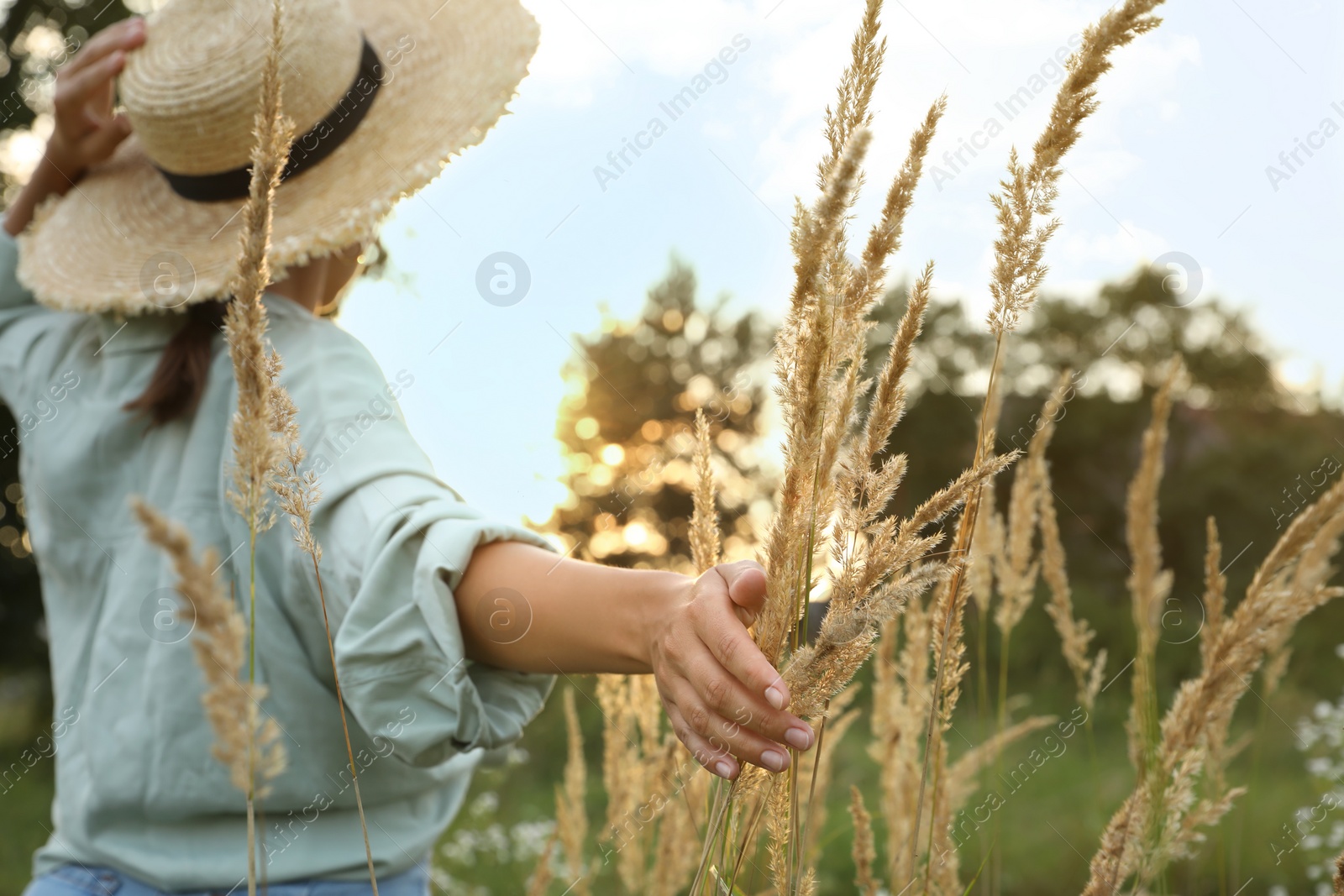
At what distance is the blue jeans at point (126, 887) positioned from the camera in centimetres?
137

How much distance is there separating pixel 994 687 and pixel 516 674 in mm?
7422

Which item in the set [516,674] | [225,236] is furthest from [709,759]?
[225,236]

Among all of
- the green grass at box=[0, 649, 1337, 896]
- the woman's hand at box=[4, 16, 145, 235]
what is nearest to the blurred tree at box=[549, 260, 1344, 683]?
the green grass at box=[0, 649, 1337, 896]

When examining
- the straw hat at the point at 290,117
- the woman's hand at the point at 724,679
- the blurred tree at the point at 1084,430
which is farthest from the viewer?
the blurred tree at the point at 1084,430

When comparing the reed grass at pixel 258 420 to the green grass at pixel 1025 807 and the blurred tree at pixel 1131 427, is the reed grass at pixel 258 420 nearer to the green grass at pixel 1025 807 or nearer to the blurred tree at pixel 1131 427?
the green grass at pixel 1025 807

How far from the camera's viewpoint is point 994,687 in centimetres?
778

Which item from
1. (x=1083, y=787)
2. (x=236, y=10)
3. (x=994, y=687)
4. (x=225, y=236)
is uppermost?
(x=236, y=10)

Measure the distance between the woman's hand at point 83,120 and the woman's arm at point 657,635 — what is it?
1429 millimetres

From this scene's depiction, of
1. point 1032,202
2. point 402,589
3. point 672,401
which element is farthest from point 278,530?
point 672,401

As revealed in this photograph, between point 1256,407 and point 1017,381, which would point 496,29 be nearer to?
point 1017,381

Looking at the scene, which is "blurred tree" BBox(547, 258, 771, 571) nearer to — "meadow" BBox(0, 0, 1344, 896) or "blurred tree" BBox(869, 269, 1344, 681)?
"blurred tree" BBox(869, 269, 1344, 681)

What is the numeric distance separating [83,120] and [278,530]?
3.78 ft
